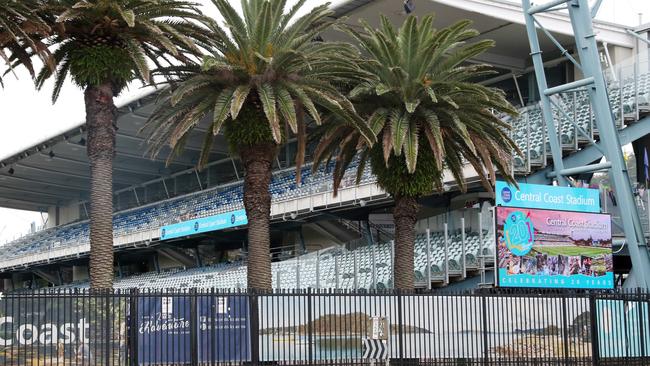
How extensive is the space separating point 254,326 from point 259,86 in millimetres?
6818

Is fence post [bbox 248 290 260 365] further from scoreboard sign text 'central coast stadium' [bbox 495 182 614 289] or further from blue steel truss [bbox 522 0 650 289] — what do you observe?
blue steel truss [bbox 522 0 650 289]

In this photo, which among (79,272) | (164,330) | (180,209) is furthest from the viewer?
(79,272)

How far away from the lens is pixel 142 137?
60250 millimetres

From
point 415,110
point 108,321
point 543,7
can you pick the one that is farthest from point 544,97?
point 108,321

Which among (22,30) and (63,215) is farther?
(63,215)

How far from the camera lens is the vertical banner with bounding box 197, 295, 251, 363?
69.6 ft

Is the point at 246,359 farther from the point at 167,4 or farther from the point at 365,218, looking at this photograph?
the point at 365,218

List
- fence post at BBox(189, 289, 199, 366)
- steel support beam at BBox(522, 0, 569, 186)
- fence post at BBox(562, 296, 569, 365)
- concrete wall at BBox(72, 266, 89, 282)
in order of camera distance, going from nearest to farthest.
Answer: fence post at BBox(189, 289, 199, 366)
fence post at BBox(562, 296, 569, 365)
steel support beam at BBox(522, 0, 569, 186)
concrete wall at BBox(72, 266, 89, 282)

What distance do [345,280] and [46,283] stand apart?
56484mm

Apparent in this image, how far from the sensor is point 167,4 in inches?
961

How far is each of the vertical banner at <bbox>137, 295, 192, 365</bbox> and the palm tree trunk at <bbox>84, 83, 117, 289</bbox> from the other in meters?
3.39

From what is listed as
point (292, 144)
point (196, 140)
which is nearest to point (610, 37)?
point (292, 144)

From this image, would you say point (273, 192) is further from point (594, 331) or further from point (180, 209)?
point (594, 331)

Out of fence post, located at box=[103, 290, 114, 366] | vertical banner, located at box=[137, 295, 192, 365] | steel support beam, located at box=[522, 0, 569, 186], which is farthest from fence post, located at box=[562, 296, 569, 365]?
fence post, located at box=[103, 290, 114, 366]
